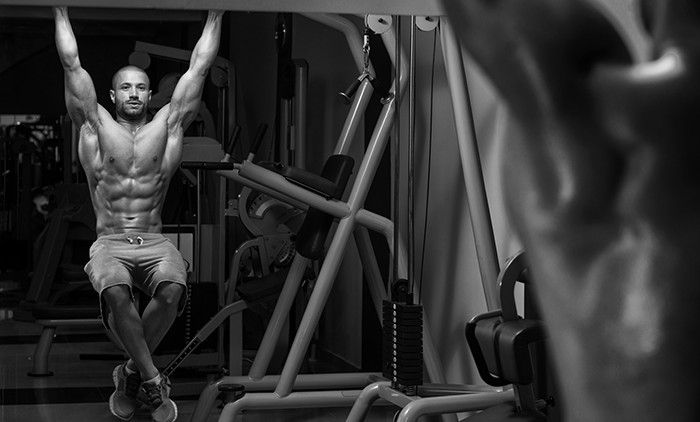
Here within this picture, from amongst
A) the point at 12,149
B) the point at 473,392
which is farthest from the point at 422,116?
the point at 12,149

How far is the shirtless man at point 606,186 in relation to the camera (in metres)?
0.27

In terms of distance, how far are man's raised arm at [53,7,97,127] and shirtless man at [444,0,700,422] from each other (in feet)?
10.2

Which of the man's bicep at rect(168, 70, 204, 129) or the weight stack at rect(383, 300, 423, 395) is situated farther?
the man's bicep at rect(168, 70, 204, 129)

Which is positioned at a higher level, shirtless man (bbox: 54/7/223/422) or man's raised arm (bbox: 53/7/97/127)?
man's raised arm (bbox: 53/7/97/127)

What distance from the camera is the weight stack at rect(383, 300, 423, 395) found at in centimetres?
312

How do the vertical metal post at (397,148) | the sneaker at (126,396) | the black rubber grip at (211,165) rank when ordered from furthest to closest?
the black rubber grip at (211,165)
the sneaker at (126,396)
the vertical metal post at (397,148)

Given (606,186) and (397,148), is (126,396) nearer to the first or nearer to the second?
(397,148)

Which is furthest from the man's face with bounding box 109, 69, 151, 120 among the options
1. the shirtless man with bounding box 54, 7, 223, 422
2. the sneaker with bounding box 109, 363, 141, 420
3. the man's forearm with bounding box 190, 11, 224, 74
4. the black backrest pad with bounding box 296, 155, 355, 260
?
the sneaker with bounding box 109, 363, 141, 420

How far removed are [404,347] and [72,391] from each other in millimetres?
2523

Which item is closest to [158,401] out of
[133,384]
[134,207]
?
[133,384]

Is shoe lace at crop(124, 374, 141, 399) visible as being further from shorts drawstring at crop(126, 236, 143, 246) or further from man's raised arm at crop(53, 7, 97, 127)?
man's raised arm at crop(53, 7, 97, 127)

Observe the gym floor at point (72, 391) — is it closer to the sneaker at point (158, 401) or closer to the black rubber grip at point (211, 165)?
the sneaker at point (158, 401)

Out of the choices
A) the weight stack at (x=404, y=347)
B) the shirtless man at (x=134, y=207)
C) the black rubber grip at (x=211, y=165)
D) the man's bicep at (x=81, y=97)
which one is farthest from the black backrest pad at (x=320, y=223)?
the man's bicep at (x=81, y=97)

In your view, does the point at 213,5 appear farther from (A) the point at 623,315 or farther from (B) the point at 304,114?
(B) the point at 304,114
